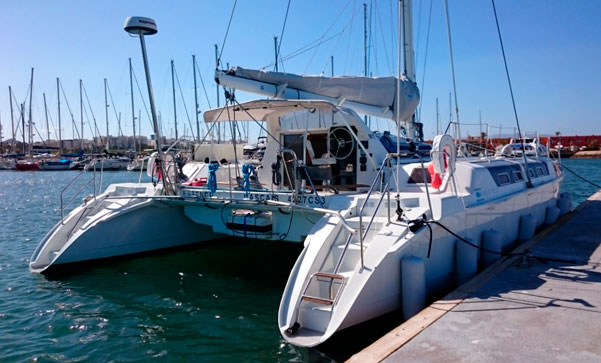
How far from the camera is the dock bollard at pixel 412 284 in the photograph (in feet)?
18.7

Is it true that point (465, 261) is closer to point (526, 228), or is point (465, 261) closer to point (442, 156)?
point (442, 156)

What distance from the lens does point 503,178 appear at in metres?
8.98

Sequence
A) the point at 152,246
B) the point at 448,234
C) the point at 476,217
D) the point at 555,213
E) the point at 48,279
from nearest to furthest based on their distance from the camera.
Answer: the point at 448,234, the point at 476,217, the point at 48,279, the point at 152,246, the point at 555,213

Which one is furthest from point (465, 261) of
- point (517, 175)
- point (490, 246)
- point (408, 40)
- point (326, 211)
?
point (408, 40)

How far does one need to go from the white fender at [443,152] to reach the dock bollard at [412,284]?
6.60 feet

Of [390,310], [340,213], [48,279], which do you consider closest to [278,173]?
[340,213]

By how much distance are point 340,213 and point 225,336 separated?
231 centimetres

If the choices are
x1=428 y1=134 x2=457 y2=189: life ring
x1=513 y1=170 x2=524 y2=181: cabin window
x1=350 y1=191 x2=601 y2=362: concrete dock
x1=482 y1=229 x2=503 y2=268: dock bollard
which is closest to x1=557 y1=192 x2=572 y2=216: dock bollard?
x1=513 y1=170 x2=524 y2=181: cabin window

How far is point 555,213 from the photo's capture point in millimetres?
11695

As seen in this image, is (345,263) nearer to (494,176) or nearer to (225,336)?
(225,336)

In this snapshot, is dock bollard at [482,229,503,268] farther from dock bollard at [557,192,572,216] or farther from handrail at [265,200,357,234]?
dock bollard at [557,192,572,216]

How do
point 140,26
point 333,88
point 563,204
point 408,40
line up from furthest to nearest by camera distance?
point 563,204 → point 408,40 → point 333,88 → point 140,26

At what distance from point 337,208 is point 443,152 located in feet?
5.96

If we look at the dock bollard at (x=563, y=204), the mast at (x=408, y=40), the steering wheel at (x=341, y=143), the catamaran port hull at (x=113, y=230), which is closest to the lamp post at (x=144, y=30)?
the catamaran port hull at (x=113, y=230)
